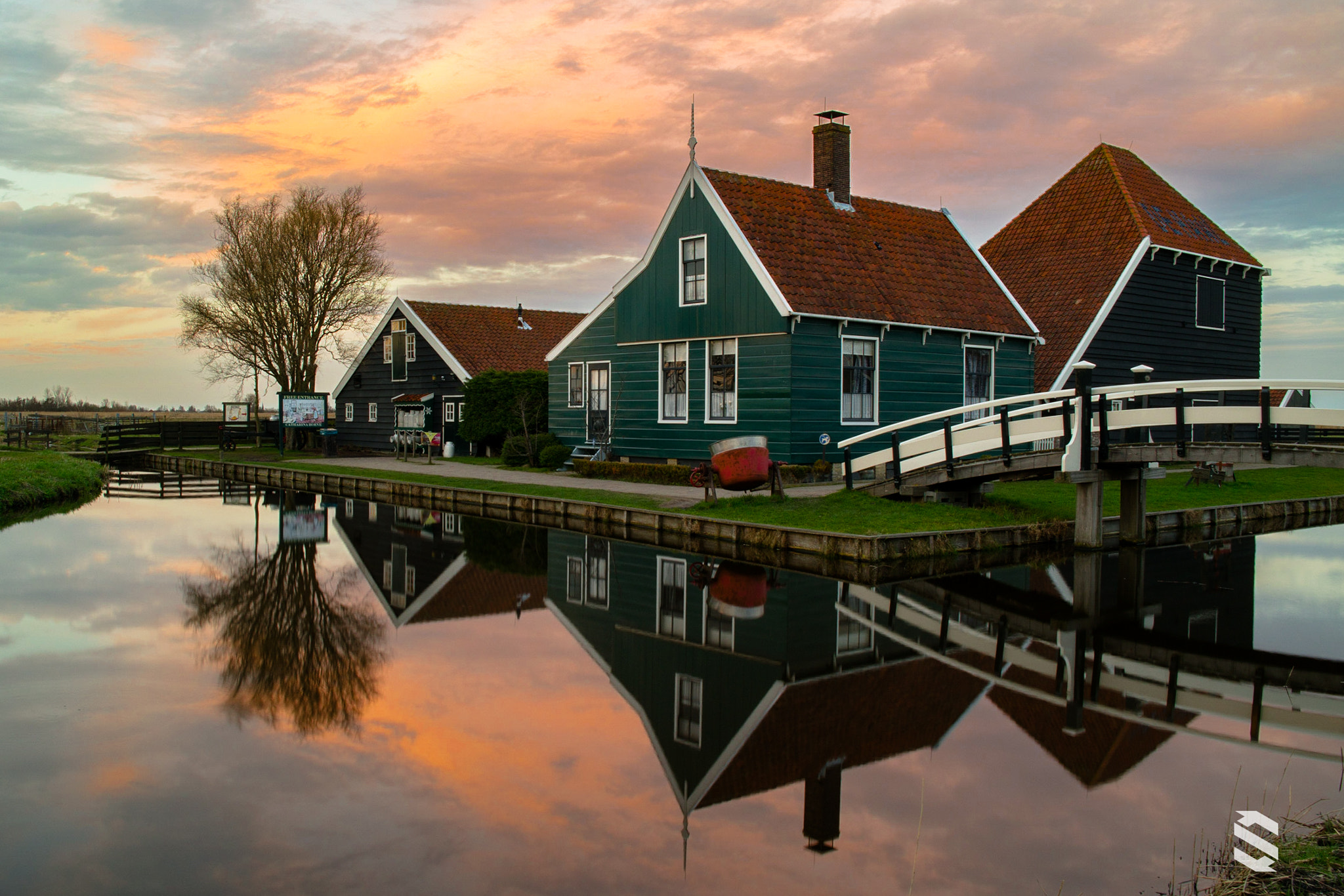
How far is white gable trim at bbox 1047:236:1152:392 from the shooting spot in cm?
2494

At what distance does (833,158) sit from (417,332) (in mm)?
16577

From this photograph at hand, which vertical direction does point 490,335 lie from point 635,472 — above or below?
above

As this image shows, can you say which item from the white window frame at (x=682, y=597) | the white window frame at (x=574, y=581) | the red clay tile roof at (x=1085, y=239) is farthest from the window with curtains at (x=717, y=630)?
the red clay tile roof at (x=1085, y=239)

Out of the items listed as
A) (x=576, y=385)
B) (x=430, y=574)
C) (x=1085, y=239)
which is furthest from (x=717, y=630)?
(x=1085, y=239)

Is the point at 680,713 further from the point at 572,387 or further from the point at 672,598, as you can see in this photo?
the point at 572,387

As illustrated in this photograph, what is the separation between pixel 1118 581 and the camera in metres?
12.9

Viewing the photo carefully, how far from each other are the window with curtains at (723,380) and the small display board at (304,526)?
8166mm

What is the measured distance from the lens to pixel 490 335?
35.7 meters

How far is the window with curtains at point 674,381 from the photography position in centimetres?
2278

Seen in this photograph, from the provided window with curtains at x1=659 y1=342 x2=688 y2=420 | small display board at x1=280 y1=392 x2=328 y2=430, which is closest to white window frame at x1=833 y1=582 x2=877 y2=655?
window with curtains at x1=659 y1=342 x2=688 y2=420

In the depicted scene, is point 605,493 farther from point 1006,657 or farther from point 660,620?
point 1006,657

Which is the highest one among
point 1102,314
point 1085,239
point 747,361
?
point 1085,239

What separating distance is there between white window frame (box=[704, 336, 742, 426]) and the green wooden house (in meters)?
0.03

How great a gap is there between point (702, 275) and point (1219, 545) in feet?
36.1
